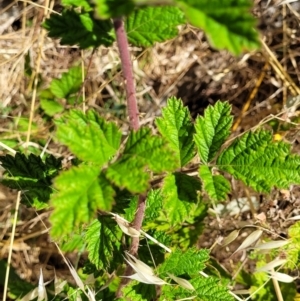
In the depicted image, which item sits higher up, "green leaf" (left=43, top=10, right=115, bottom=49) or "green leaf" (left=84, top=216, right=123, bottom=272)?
"green leaf" (left=43, top=10, right=115, bottom=49)

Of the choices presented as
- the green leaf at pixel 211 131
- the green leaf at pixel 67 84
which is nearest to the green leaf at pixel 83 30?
the green leaf at pixel 211 131

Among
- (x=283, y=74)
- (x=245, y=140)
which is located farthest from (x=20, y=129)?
(x=245, y=140)

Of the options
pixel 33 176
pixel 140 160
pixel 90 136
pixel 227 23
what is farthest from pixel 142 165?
pixel 33 176

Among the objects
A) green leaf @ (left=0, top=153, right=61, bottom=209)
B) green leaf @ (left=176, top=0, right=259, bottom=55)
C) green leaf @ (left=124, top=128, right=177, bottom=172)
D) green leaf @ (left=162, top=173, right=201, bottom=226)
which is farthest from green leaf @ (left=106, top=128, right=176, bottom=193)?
green leaf @ (left=0, top=153, right=61, bottom=209)

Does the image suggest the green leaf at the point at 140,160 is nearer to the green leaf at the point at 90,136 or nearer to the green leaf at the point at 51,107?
the green leaf at the point at 90,136

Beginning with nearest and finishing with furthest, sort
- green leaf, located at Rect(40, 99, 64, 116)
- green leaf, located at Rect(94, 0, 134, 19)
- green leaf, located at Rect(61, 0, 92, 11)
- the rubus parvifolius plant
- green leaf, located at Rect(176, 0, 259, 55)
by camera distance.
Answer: green leaf, located at Rect(176, 0, 259, 55) → green leaf, located at Rect(94, 0, 134, 19) → the rubus parvifolius plant → green leaf, located at Rect(61, 0, 92, 11) → green leaf, located at Rect(40, 99, 64, 116)

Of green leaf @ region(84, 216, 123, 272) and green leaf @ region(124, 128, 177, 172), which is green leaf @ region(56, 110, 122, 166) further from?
green leaf @ region(84, 216, 123, 272)

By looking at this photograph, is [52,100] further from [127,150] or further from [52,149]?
[127,150]

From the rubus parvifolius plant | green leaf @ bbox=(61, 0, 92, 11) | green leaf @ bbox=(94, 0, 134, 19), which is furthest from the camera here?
green leaf @ bbox=(61, 0, 92, 11)
